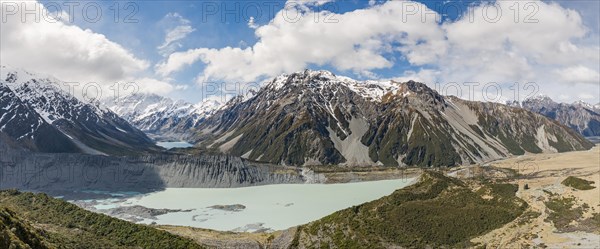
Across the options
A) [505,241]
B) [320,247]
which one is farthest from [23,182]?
[505,241]

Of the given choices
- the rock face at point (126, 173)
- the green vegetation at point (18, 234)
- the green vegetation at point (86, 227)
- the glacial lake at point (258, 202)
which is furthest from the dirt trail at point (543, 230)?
the rock face at point (126, 173)

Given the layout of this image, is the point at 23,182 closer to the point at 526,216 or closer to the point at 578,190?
the point at 526,216

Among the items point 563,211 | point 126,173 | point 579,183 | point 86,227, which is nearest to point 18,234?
point 86,227

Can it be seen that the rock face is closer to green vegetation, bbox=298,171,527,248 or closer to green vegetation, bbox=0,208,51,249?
green vegetation, bbox=298,171,527,248

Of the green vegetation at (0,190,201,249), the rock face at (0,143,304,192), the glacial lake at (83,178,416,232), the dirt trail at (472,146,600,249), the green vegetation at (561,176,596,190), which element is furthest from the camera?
the rock face at (0,143,304,192)

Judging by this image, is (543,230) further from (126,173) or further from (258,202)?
(126,173)

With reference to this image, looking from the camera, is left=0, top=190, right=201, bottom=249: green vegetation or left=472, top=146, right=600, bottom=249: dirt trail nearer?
left=0, top=190, right=201, bottom=249: green vegetation

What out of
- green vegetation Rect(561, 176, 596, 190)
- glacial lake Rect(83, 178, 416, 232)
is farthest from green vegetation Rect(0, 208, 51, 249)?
green vegetation Rect(561, 176, 596, 190)
